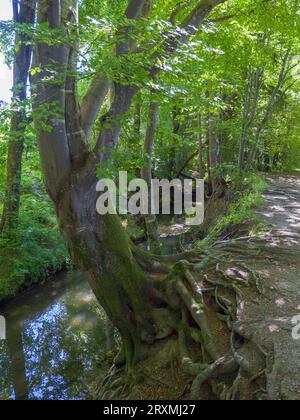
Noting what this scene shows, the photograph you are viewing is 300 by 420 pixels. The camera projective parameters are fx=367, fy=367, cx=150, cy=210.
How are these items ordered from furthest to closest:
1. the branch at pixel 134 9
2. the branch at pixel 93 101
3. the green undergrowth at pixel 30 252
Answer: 1. the green undergrowth at pixel 30 252
2. the branch at pixel 93 101
3. the branch at pixel 134 9

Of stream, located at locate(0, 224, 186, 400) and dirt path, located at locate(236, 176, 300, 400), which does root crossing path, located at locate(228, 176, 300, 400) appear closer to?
dirt path, located at locate(236, 176, 300, 400)

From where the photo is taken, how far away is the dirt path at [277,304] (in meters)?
3.59

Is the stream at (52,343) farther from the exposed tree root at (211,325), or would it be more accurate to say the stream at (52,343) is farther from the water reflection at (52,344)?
the exposed tree root at (211,325)

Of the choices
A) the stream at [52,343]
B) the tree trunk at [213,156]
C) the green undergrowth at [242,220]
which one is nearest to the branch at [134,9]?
the green undergrowth at [242,220]

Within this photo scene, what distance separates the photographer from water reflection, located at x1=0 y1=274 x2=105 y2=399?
5.93 metres

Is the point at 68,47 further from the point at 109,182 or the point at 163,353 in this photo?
the point at 163,353

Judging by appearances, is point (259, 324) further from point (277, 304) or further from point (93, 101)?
point (93, 101)

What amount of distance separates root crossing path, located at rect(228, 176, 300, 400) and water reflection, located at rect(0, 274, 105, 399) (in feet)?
9.66

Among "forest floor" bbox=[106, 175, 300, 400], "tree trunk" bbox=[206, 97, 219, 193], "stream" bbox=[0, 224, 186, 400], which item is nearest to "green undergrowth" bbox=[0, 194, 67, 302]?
"stream" bbox=[0, 224, 186, 400]

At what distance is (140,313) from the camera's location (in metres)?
5.39

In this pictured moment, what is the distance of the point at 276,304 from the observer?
5.01 metres
